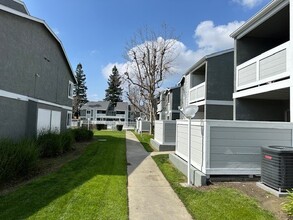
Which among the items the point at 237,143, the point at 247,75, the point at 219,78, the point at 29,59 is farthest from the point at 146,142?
the point at 237,143

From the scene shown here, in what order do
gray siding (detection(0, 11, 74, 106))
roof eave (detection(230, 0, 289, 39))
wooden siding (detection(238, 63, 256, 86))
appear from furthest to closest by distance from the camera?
gray siding (detection(0, 11, 74, 106))
wooden siding (detection(238, 63, 256, 86))
roof eave (detection(230, 0, 289, 39))

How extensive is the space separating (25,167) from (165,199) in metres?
4.90

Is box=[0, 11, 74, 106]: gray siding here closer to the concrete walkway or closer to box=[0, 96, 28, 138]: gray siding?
box=[0, 96, 28, 138]: gray siding

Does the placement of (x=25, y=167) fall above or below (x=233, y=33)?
below

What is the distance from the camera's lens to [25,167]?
879cm

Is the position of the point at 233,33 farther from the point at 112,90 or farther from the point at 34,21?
the point at 112,90

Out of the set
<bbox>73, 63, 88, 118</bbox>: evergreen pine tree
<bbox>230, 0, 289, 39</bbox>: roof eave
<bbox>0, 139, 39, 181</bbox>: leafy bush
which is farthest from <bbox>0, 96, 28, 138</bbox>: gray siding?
<bbox>73, 63, 88, 118</bbox>: evergreen pine tree

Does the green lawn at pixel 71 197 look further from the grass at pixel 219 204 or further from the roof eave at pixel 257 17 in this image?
the roof eave at pixel 257 17

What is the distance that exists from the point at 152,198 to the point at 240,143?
315 centimetres

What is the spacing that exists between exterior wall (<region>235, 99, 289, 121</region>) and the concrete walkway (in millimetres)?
5334

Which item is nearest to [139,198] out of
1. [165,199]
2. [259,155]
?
[165,199]

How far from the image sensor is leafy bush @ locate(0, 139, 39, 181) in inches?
304

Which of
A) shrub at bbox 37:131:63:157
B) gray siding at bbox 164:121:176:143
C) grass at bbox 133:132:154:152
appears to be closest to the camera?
shrub at bbox 37:131:63:157

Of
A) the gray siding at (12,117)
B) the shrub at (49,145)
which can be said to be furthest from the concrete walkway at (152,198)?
the gray siding at (12,117)
